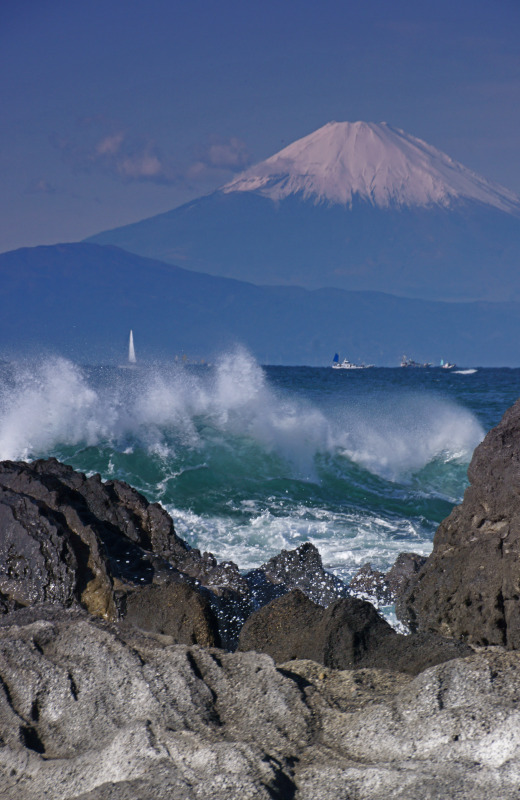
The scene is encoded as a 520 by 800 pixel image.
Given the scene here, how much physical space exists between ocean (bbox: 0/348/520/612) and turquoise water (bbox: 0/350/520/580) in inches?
1.4

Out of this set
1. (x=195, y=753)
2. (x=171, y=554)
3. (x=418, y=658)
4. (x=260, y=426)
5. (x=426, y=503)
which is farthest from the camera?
(x=260, y=426)

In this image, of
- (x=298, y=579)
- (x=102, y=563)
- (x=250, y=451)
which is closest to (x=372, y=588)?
(x=298, y=579)

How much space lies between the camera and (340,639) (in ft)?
13.4

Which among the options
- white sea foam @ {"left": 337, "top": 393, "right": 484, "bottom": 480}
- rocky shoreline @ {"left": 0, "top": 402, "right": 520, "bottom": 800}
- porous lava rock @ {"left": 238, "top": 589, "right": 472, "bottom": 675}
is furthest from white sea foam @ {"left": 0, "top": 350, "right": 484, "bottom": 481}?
porous lava rock @ {"left": 238, "top": 589, "right": 472, "bottom": 675}

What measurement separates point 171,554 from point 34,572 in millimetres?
1559

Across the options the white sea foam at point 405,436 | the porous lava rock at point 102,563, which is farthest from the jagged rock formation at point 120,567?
the white sea foam at point 405,436

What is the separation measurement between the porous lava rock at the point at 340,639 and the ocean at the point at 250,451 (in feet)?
13.2

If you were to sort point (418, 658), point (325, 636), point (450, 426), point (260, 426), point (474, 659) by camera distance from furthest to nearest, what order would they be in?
point (450, 426) < point (260, 426) < point (325, 636) < point (418, 658) < point (474, 659)

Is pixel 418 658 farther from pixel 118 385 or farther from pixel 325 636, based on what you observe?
pixel 118 385

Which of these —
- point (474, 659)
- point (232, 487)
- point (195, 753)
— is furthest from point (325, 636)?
point (232, 487)

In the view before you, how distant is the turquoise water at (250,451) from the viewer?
10.7 meters

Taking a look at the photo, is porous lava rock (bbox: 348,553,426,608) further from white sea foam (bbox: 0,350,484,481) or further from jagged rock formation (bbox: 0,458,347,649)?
white sea foam (bbox: 0,350,484,481)

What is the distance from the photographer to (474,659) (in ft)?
10.9

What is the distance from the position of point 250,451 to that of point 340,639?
38.1ft
